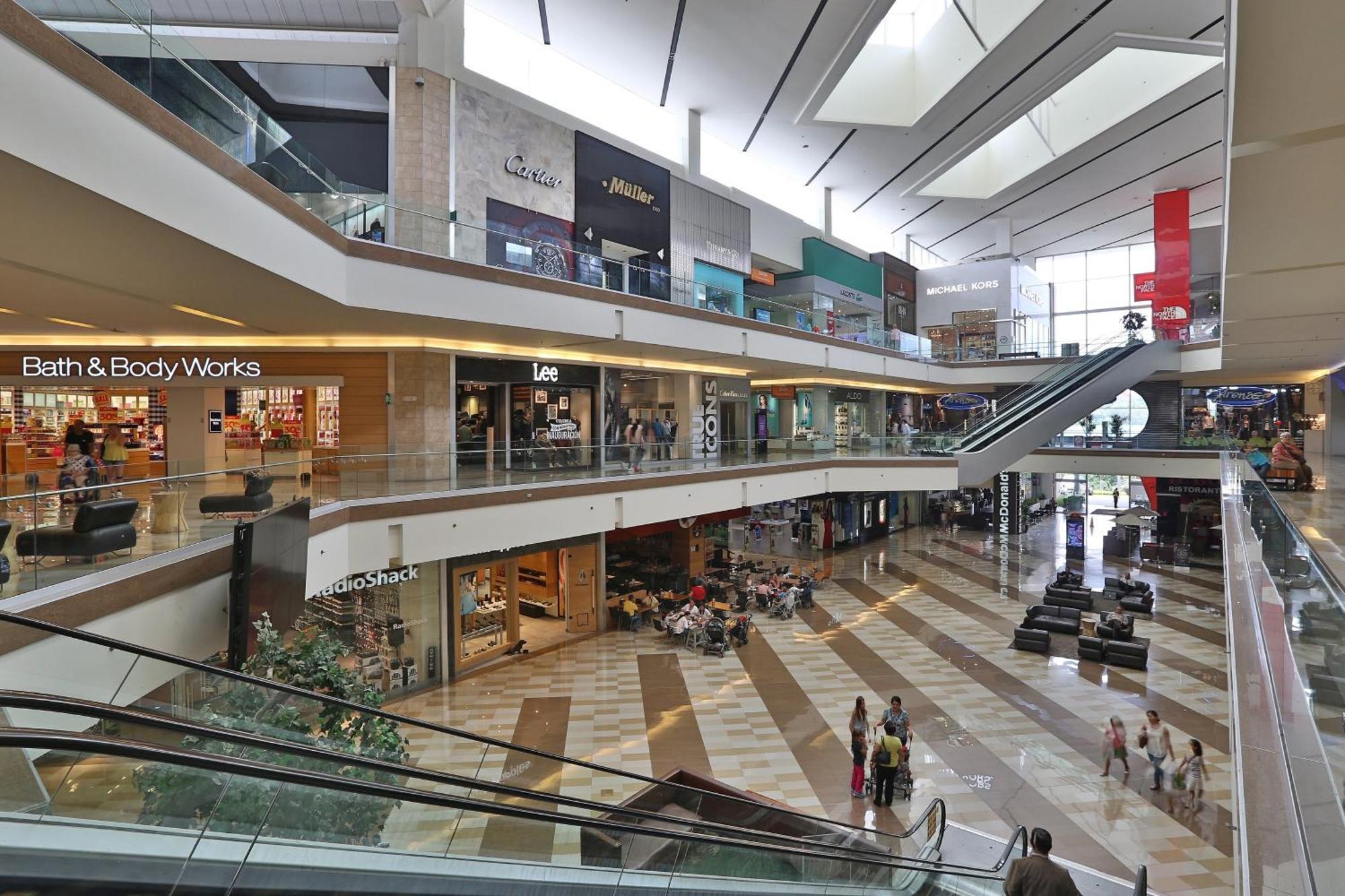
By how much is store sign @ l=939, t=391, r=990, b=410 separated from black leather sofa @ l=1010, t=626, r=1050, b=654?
58.3 feet

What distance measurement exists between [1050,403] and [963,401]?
11.0m

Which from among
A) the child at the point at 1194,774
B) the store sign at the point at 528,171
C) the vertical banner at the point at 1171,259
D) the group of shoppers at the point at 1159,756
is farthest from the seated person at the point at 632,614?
the vertical banner at the point at 1171,259

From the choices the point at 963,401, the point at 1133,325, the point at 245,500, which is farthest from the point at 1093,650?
the point at 963,401

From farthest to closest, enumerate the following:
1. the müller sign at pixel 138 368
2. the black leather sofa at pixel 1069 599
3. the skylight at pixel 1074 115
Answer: the skylight at pixel 1074 115
the black leather sofa at pixel 1069 599
the müller sign at pixel 138 368

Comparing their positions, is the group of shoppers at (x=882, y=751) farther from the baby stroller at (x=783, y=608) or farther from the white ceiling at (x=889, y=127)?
the white ceiling at (x=889, y=127)

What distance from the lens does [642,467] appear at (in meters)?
14.3

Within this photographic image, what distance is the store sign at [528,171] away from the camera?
15.3 metres

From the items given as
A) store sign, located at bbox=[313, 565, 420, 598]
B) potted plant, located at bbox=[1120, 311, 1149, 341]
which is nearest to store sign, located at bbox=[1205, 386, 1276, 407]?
potted plant, located at bbox=[1120, 311, 1149, 341]

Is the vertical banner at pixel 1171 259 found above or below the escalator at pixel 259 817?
above

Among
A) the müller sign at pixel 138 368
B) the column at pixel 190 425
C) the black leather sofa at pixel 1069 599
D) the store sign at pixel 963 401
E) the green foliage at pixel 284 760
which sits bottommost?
the black leather sofa at pixel 1069 599

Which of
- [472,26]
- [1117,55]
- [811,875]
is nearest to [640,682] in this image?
[811,875]

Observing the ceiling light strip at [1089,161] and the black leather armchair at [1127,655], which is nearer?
the black leather armchair at [1127,655]

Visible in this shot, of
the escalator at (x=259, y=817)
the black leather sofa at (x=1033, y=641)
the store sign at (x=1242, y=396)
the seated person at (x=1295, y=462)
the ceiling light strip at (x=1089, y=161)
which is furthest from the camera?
the store sign at (x=1242, y=396)

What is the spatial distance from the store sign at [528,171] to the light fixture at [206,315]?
6769 millimetres
